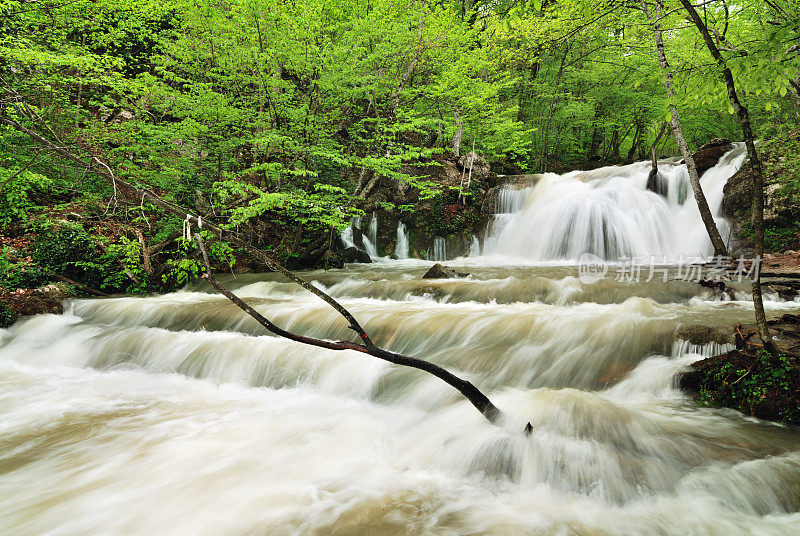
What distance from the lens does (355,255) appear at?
44.3 feet

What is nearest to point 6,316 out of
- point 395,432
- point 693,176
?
point 395,432

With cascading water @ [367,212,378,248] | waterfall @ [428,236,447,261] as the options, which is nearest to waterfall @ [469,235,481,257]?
waterfall @ [428,236,447,261]

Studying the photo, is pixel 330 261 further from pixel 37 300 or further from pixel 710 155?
pixel 710 155

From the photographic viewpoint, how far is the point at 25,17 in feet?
30.7

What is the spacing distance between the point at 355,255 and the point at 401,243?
1978 millimetres

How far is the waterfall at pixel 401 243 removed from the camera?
47.3 feet

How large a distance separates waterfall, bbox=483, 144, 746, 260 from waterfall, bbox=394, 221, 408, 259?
2.98 metres

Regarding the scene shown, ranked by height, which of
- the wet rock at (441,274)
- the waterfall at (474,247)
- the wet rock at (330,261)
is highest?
the waterfall at (474,247)

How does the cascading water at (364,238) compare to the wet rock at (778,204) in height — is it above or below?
below

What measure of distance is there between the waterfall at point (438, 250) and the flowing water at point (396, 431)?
7358 mm

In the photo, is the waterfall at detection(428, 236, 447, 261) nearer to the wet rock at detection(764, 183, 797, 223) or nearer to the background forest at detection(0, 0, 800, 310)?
the background forest at detection(0, 0, 800, 310)

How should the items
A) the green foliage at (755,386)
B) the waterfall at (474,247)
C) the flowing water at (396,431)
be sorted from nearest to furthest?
the flowing water at (396,431) < the green foliage at (755,386) < the waterfall at (474,247)

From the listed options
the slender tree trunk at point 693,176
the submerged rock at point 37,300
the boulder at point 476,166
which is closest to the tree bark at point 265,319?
the slender tree trunk at point 693,176

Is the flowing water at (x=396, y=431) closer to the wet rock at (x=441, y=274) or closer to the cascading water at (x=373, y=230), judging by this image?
the wet rock at (x=441, y=274)
